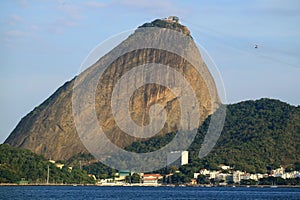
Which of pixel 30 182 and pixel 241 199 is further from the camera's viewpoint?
pixel 30 182

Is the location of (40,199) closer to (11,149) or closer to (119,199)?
(119,199)

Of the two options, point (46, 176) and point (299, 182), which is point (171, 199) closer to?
point (46, 176)

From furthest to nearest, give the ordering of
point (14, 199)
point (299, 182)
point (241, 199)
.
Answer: point (299, 182), point (241, 199), point (14, 199)

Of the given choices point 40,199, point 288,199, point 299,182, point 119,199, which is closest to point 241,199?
point 288,199

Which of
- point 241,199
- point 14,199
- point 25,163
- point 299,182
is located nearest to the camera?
point 14,199

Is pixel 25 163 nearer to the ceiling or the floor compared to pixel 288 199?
nearer to the ceiling

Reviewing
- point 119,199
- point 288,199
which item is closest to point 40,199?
point 119,199
